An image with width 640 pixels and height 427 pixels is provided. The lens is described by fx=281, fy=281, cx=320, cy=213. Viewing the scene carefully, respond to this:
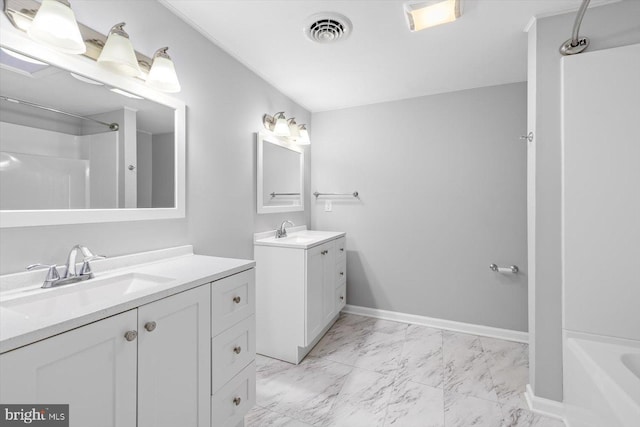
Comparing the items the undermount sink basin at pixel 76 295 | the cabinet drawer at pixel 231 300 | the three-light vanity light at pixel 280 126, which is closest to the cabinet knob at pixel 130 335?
the undermount sink basin at pixel 76 295

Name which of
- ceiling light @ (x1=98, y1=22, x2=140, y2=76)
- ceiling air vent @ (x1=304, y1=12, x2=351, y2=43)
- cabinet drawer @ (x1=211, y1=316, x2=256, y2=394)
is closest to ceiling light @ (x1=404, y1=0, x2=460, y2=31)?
ceiling air vent @ (x1=304, y1=12, x2=351, y2=43)

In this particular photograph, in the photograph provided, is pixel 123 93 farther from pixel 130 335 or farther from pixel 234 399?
pixel 234 399

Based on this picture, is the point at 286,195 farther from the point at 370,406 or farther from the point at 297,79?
the point at 370,406

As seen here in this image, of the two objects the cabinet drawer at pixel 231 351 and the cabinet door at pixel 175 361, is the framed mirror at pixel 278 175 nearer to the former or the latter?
the cabinet drawer at pixel 231 351

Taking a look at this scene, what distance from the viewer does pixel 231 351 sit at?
1292mm

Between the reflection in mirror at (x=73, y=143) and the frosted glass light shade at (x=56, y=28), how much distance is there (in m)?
0.11

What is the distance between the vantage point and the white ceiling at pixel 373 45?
5.11 ft

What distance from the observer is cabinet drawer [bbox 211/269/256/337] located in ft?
3.97

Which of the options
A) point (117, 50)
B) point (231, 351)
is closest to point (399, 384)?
point (231, 351)

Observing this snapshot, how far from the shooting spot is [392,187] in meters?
2.91

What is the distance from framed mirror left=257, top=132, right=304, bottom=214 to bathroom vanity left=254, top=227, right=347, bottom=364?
347mm

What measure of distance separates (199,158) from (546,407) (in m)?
2.52

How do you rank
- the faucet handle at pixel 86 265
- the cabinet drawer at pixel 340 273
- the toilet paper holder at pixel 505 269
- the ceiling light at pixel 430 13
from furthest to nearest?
the cabinet drawer at pixel 340 273 < the toilet paper holder at pixel 505 269 < the ceiling light at pixel 430 13 < the faucet handle at pixel 86 265

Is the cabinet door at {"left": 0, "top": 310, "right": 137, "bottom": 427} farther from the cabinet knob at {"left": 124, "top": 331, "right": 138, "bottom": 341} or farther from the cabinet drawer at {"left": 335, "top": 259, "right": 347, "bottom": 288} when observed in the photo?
the cabinet drawer at {"left": 335, "top": 259, "right": 347, "bottom": 288}
